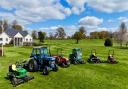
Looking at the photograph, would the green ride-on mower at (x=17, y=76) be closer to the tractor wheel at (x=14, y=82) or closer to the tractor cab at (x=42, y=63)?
the tractor wheel at (x=14, y=82)

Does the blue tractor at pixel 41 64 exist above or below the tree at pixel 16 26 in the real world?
below

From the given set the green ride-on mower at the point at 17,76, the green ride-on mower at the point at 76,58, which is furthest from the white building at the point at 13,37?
the green ride-on mower at the point at 17,76

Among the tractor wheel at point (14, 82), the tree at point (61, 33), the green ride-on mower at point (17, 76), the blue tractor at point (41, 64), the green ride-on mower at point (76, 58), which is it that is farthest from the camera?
the tree at point (61, 33)

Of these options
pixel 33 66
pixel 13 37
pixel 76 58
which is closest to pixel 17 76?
pixel 33 66

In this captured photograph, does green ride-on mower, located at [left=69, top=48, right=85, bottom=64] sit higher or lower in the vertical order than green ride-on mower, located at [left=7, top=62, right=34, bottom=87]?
higher

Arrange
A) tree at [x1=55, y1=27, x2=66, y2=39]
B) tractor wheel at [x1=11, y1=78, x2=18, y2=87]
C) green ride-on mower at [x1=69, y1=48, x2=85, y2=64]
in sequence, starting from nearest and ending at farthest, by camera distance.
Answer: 1. tractor wheel at [x1=11, y1=78, x2=18, y2=87]
2. green ride-on mower at [x1=69, y1=48, x2=85, y2=64]
3. tree at [x1=55, y1=27, x2=66, y2=39]

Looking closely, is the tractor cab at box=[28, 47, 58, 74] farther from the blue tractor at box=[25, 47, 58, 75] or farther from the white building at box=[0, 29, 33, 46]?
the white building at box=[0, 29, 33, 46]

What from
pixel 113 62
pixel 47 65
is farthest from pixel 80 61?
pixel 47 65

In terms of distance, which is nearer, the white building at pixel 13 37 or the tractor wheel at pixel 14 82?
the tractor wheel at pixel 14 82

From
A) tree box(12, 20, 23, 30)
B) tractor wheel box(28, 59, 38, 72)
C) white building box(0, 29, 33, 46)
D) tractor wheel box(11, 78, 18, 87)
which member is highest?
tree box(12, 20, 23, 30)

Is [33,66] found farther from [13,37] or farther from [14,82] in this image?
[13,37]

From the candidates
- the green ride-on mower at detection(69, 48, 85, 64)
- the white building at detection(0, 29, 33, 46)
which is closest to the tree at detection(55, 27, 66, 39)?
the white building at detection(0, 29, 33, 46)

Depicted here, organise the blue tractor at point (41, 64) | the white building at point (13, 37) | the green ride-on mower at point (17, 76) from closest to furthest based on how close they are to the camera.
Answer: the green ride-on mower at point (17, 76) → the blue tractor at point (41, 64) → the white building at point (13, 37)

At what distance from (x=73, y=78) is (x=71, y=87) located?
3.06 meters
